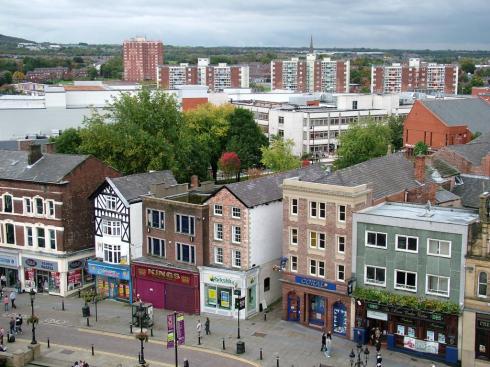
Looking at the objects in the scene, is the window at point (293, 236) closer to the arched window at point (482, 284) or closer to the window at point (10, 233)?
the arched window at point (482, 284)

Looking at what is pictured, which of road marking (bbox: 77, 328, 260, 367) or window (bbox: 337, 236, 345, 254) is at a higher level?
window (bbox: 337, 236, 345, 254)

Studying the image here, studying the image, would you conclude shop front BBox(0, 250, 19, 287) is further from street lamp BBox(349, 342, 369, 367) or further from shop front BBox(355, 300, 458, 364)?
street lamp BBox(349, 342, 369, 367)

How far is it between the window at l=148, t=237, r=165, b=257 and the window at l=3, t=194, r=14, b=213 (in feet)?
45.8

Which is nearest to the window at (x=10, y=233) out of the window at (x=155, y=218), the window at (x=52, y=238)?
the window at (x=52, y=238)

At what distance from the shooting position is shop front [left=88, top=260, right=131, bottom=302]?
187 ft

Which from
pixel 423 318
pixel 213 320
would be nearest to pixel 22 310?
pixel 213 320

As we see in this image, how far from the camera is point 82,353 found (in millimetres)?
46750

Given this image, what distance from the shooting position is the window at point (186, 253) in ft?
177

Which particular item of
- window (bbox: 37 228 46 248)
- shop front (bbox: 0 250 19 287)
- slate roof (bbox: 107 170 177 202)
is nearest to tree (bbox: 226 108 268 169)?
slate roof (bbox: 107 170 177 202)

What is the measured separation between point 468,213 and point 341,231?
867cm

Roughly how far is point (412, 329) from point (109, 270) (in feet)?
83.4

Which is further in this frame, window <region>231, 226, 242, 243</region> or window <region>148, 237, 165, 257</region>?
window <region>148, 237, 165, 257</region>

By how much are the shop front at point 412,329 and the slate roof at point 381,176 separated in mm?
8808

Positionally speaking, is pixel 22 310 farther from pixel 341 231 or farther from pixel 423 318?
pixel 423 318
